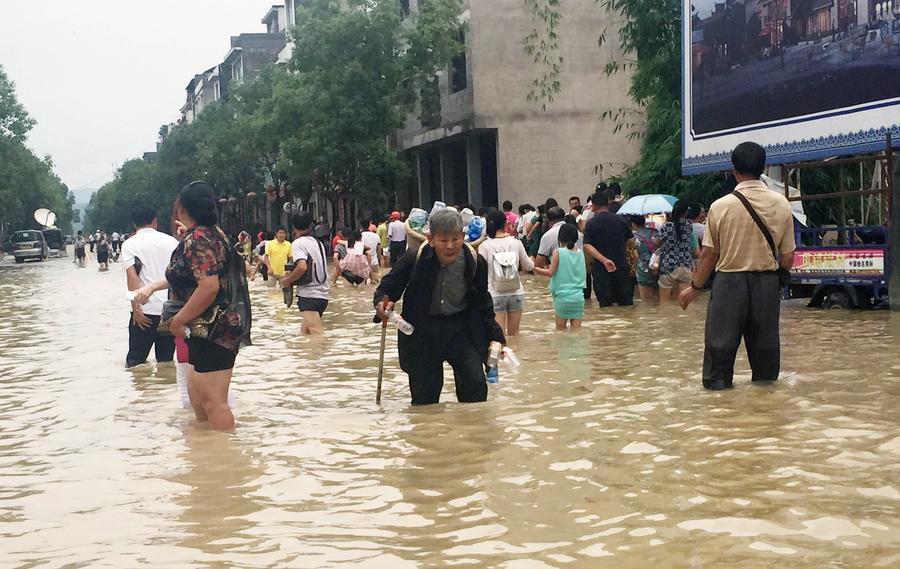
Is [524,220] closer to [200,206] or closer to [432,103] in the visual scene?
[432,103]

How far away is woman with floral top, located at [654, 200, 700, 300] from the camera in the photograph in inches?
666

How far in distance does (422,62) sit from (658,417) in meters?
33.4

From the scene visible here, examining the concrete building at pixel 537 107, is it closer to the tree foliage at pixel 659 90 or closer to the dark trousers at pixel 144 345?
the tree foliage at pixel 659 90

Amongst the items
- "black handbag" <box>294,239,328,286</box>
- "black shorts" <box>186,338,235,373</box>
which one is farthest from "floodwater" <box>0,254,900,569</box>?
"black handbag" <box>294,239,328,286</box>

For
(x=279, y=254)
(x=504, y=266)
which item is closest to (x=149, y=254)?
(x=504, y=266)

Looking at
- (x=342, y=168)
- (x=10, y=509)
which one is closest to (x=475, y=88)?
(x=342, y=168)

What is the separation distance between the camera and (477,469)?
667cm

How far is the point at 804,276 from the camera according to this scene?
15.7 metres

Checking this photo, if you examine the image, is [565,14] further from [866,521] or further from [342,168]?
[866,521]

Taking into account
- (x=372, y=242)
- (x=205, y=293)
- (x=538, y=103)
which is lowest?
(x=205, y=293)

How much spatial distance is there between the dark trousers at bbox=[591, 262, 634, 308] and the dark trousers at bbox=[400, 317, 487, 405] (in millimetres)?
9045

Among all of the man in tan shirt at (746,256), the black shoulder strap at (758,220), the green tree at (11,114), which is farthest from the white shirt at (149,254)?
the green tree at (11,114)

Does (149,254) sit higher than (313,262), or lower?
higher

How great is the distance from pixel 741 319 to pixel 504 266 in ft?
13.6
